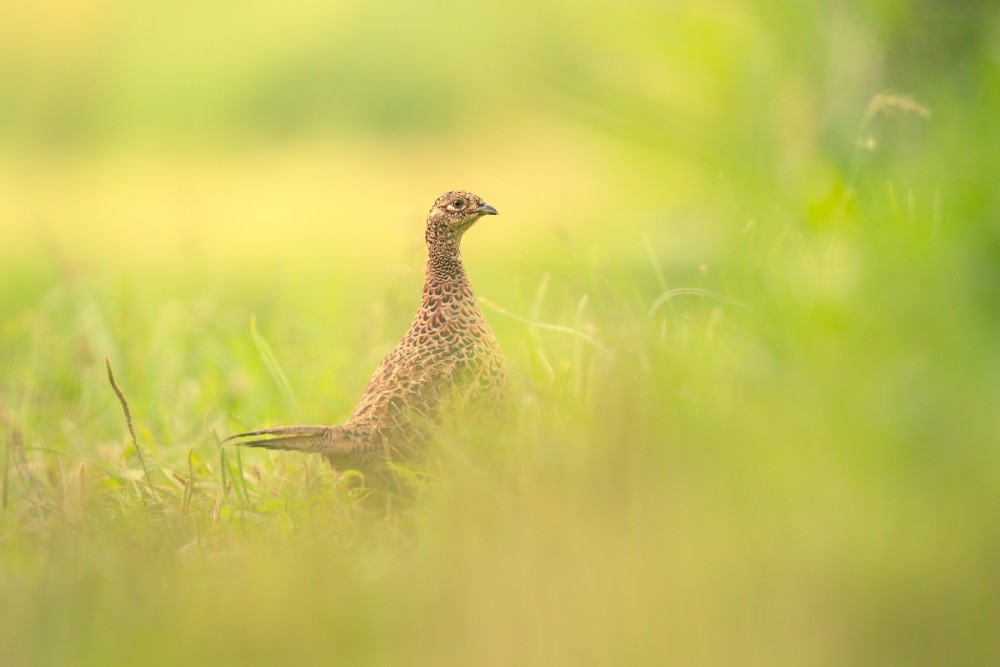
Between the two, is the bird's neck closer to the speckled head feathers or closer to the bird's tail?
the speckled head feathers

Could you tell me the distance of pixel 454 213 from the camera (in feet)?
9.61

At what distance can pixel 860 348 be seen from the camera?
1776 millimetres

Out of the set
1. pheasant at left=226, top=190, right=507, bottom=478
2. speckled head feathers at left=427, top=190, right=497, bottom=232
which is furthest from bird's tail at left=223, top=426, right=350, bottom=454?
speckled head feathers at left=427, top=190, right=497, bottom=232

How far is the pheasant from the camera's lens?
8.96 feet

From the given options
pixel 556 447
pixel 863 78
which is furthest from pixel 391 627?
pixel 863 78

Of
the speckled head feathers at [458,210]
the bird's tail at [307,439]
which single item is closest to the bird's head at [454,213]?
the speckled head feathers at [458,210]

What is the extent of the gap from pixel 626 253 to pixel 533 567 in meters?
1.55

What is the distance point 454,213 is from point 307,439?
2.18ft

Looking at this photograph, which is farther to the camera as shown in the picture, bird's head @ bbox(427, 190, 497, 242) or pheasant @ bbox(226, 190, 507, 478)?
bird's head @ bbox(427, 190, 497, 242)

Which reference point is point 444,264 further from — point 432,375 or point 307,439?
point 307,439

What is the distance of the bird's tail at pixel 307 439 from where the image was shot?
2.60 metres

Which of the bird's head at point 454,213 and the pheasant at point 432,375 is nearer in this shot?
the pheasant at point 432,375

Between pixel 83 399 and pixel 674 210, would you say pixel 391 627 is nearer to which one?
pixel 674 210

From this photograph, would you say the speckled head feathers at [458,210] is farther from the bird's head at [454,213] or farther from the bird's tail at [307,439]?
the bird's tail at [307,439]
